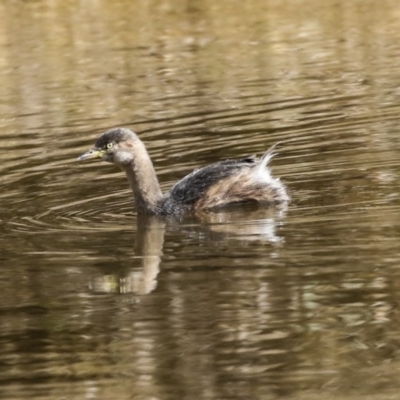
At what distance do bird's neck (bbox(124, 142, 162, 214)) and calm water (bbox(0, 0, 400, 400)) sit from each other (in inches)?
8.6

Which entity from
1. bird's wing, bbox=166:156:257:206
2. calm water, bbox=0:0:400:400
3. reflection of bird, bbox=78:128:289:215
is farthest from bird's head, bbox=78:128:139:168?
bird's wing, bbox=166:156:257:206

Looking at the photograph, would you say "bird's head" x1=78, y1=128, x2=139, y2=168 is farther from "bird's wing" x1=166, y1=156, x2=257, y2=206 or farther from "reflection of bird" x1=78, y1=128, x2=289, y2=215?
"bird's wing" x1=166, y1=156, x2=257, y2=206

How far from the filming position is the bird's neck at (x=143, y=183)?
991 cm

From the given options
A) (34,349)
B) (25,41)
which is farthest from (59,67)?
(34,349)

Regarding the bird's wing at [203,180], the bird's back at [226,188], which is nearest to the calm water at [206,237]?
the bird's back at [226,188]

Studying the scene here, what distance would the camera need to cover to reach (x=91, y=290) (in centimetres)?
755

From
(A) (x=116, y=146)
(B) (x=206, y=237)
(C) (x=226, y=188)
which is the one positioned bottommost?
(B) (x=206, y=237)

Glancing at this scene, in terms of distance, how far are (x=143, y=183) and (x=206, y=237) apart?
1386 millimetres

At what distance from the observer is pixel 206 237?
8.77 metres

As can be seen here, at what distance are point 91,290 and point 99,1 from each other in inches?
665

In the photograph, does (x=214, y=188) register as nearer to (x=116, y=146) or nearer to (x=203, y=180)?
(x=203, y=180)

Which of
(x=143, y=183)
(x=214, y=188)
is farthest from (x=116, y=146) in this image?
(x=214, y=188)

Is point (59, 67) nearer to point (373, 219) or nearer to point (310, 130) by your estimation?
point (310, 130)

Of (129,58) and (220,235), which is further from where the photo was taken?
(129,58)
